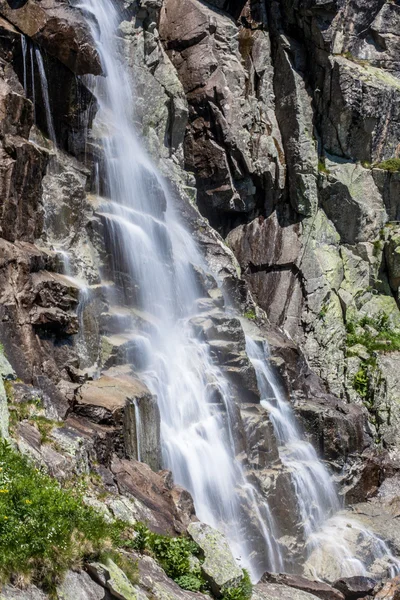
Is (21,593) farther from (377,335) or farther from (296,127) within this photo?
(296,127)

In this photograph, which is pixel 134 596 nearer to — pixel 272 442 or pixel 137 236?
pixel 272 442

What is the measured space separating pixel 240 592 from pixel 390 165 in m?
33.7

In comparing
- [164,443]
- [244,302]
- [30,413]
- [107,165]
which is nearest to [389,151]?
[244,302]

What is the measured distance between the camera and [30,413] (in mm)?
13242

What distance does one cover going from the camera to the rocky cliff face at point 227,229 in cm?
1599

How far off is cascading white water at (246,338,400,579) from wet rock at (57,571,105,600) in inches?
510

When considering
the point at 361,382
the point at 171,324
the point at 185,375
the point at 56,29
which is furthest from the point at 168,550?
the point at 361,382

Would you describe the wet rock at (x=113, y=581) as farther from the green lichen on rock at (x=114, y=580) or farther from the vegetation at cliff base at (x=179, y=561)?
the vegetation at cliff base at (x=179, y=561)

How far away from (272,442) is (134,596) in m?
14.5

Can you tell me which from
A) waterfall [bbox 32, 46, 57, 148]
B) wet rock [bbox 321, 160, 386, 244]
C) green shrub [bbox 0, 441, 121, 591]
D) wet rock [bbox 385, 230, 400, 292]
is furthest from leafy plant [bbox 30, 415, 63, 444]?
wet rock [bbox 385, 230, 400, 292]

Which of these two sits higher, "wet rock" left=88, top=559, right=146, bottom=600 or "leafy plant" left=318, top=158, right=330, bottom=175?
"leafy plant" left=318, top=158, right=330, bottom=175

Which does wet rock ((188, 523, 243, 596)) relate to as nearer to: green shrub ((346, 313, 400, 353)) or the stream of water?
the stream of water

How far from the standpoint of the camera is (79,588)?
7.79m

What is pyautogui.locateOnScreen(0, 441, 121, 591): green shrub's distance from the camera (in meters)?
7.30
